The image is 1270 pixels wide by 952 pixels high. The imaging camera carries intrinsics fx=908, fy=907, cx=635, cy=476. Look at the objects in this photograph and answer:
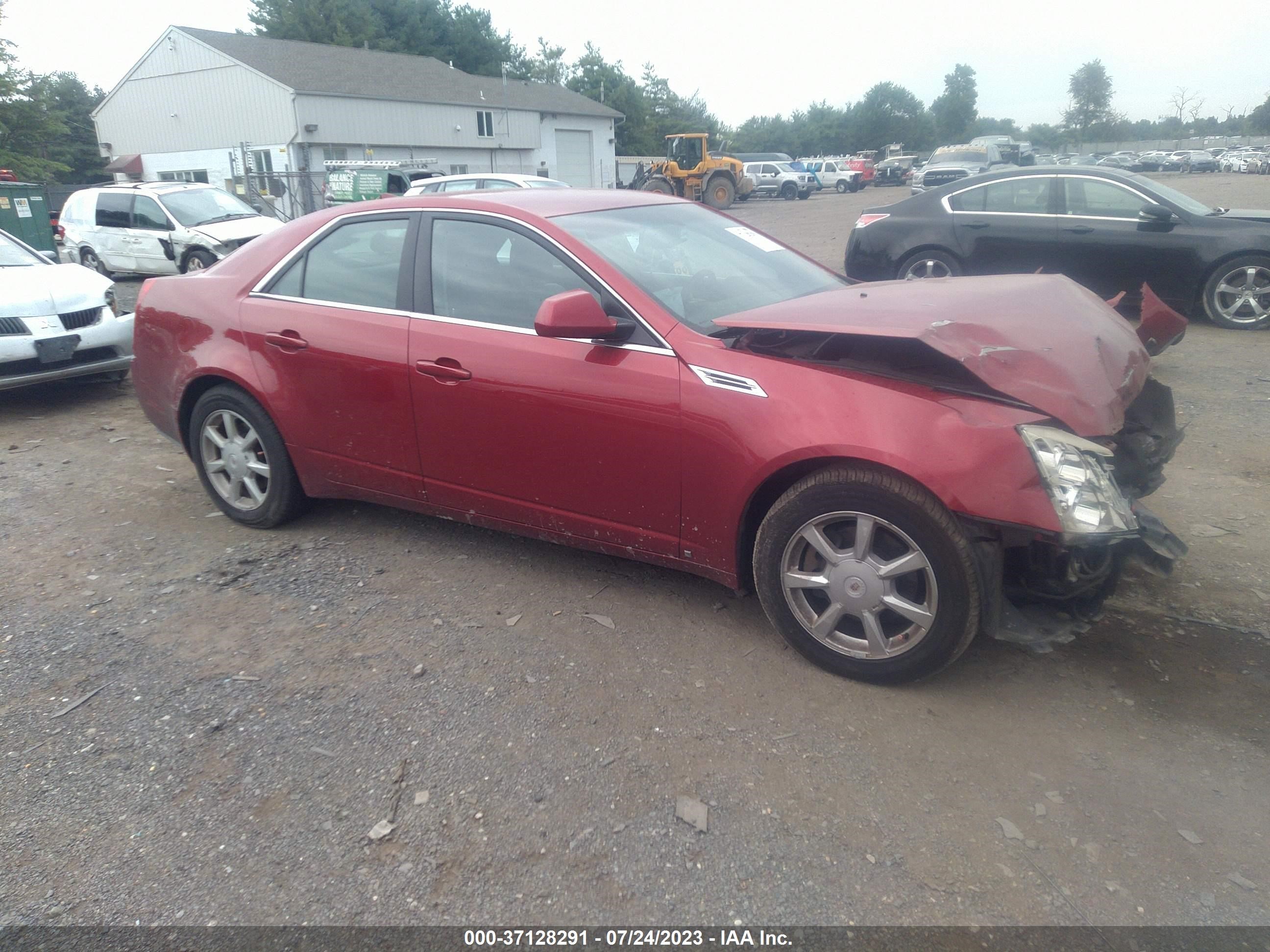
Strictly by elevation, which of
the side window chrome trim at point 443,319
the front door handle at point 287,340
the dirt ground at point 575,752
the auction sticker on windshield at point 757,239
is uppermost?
the auction sticker on windshield at point 757,239

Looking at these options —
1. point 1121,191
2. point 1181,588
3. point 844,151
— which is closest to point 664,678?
point 1181,588

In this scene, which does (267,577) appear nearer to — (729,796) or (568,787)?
(568,787)

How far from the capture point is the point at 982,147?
32.1 meters

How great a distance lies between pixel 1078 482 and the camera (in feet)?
8.97

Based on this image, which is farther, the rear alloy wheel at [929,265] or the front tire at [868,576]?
the rear alloy wheel at [929,265]

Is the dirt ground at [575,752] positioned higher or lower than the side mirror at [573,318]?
lower

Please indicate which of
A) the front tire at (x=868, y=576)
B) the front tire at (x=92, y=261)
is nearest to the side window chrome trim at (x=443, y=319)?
the front tire at (x=868, y=576)

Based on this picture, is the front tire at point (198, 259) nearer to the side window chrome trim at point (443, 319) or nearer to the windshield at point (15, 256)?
the windshield at point (15, 256)

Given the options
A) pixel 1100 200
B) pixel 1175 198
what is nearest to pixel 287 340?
pixel 1100 200

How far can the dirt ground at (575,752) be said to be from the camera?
2307 millimetres

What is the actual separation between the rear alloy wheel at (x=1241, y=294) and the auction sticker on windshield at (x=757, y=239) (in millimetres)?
6105

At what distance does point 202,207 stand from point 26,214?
3.07 m

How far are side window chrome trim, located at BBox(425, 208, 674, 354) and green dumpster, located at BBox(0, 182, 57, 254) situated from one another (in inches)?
544

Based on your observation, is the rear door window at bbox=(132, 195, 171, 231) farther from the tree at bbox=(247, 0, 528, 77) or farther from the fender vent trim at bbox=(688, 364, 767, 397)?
the tree at bbox=(247, 0, 528, 77)
